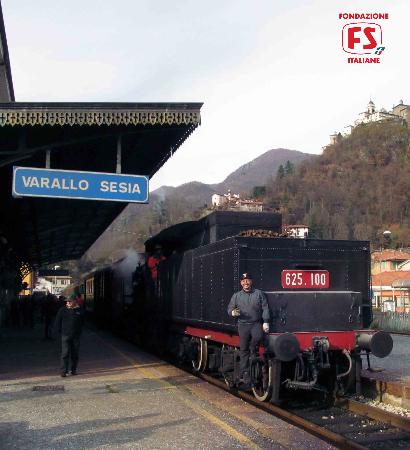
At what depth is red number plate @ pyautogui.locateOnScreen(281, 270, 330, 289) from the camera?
7.98m

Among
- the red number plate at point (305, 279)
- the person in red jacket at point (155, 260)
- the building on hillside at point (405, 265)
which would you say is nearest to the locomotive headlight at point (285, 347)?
the red number plate at point (305, 279)

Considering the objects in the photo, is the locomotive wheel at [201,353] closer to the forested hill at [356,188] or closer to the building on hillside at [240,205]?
the building on hillside at [240,205]

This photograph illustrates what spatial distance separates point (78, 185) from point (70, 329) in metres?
2.97

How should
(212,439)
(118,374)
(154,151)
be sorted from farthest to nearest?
(154,151) < (118,374) < (212,439)

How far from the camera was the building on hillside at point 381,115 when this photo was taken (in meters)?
142

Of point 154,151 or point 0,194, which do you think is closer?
point 154,151

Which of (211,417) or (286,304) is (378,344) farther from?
(211,417)

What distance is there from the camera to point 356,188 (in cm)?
10500

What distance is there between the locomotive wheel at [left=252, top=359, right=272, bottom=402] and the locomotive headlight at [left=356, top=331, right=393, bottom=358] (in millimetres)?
1342

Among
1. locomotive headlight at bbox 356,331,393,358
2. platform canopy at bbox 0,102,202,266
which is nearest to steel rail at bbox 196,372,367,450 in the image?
locomotive headlight at bbox 356,331,393,358

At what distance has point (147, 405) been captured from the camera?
746 centimetres

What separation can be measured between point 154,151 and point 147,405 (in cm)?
607

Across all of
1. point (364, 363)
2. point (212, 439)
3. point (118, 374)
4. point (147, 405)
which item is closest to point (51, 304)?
point (118, 374)

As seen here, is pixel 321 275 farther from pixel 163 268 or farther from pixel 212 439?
pixel 163 268
